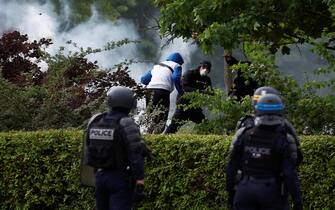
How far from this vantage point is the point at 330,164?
770 centimetres

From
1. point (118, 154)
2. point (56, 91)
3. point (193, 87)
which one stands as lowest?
point (118, 154)

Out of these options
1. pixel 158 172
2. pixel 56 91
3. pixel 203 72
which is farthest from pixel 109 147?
pixel 203 72

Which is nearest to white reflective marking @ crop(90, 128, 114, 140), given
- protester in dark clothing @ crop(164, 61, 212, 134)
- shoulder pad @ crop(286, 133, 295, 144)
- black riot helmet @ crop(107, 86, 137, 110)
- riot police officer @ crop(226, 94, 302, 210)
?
black riot helmet @ crop(107, 86, 137, 110)

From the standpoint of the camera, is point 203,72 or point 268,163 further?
point 203,72

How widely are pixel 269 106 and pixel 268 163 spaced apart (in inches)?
17.6

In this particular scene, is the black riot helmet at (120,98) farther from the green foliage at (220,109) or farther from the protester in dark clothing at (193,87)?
the protester in dark clothing at (193,87)

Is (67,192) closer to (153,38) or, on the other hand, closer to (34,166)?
(34,166)

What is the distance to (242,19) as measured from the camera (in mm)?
8898

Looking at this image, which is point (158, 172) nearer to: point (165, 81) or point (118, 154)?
point (118, 154)

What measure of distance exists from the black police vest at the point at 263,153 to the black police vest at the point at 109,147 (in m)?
1.09

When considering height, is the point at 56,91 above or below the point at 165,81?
below

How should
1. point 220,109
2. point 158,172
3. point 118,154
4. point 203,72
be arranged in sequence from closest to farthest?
1. point 118,154
2. point 158,172
3. point 220,109
4. point 203,72

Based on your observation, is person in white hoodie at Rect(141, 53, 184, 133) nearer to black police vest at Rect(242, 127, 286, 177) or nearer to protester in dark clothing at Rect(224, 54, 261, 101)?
protester in dark clothing at Rect(224, 54, 261, 101)

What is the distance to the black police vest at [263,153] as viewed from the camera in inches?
239
